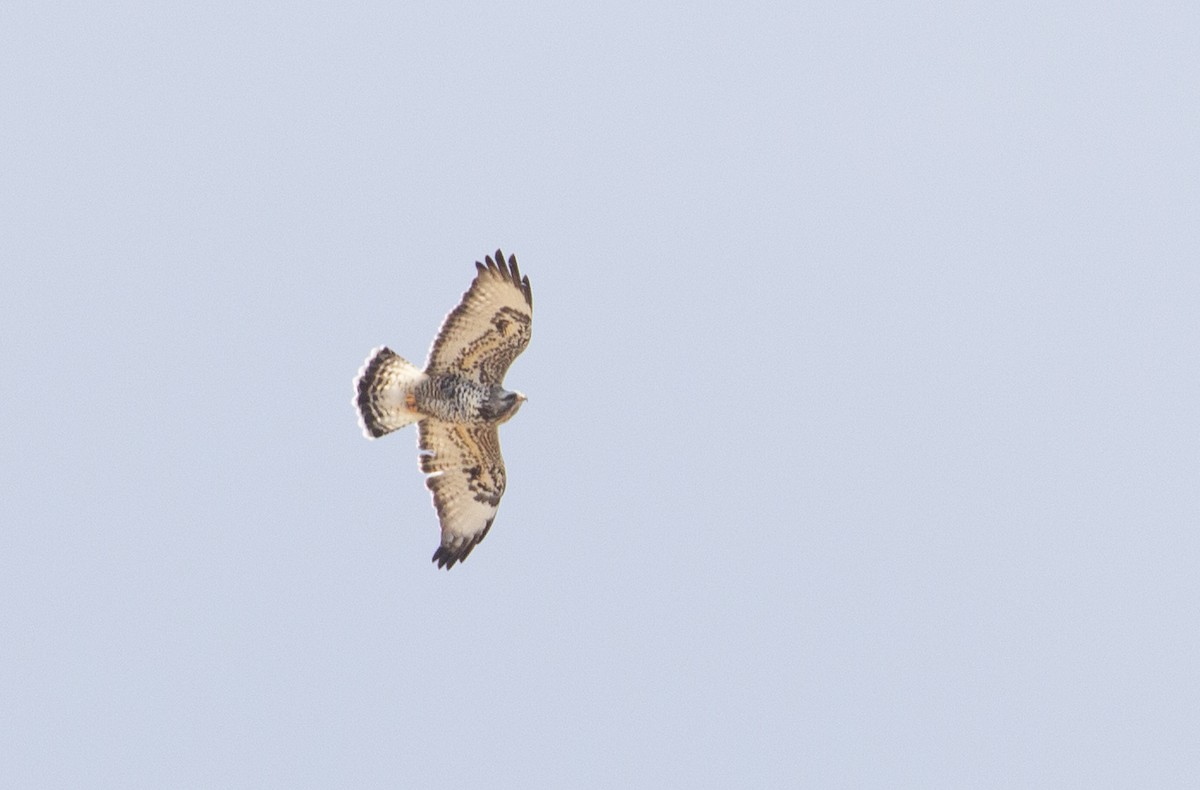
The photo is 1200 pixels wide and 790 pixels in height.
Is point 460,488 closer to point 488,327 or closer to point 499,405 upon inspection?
point 499,405

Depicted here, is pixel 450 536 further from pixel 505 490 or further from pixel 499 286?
pixel 499 286

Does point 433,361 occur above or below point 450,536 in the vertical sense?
above

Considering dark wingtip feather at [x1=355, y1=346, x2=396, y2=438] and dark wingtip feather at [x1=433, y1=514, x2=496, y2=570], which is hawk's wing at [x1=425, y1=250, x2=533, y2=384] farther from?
dark wingtip feather at [x1=433, y1=514, x2=496, y2=570]

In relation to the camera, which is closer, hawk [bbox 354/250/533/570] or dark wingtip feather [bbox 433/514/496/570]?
hawk [bbox 354/250/533/570]

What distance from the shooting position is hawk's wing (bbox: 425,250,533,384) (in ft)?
51.5

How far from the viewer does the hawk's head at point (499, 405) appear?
1602cm

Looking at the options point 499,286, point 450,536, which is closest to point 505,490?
point 450,536

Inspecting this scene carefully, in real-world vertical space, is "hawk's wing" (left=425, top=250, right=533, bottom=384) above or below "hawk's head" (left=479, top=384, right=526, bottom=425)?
above

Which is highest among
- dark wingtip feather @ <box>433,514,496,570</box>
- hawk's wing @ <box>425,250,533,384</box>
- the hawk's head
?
hawk's wing @ <box>425,250,533,384</box>

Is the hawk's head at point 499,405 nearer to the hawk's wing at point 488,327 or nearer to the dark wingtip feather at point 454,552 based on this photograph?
the hawk's wing at point 488,327

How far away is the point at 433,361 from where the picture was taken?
16078mm

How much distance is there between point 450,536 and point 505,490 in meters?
0.60

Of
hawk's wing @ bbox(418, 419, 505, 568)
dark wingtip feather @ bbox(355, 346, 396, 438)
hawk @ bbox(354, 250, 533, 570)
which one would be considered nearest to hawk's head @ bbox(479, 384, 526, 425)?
hawk @ bbox(354, 250, 533, 570)

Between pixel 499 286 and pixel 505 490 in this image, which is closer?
pixel 499 286
